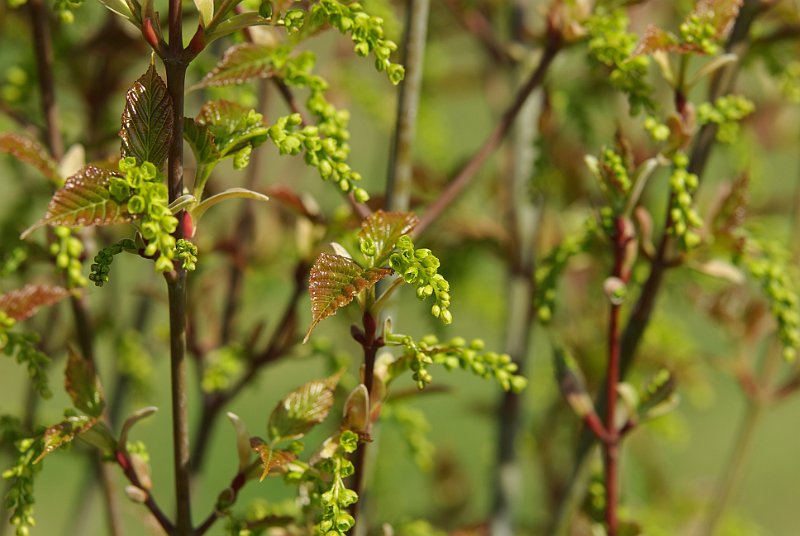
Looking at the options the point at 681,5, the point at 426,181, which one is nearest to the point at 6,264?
the point at 426,181

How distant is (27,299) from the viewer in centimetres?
76

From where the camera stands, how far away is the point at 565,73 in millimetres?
1492

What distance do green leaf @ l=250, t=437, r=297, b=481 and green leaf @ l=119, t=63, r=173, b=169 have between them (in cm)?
22

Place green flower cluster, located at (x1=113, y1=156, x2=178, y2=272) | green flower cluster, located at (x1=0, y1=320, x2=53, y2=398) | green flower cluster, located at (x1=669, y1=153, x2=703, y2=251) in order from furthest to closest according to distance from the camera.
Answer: green flower cluster, located at (x1=669, y1=153, x2=703, y2=251) → green flower cluster, located at (x1=0, y1=320, x2=53, y2=398) → green flower cluster, located at (x1=113, y1=156, x2=178, y2=272)

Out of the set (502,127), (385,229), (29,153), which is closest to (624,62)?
(502,127)

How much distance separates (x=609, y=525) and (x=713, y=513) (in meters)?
0.44

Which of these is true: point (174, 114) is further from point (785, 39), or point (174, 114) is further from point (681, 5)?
point (681, 5)

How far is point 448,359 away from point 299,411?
0.43ft

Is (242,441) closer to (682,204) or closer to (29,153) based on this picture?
(29,153)

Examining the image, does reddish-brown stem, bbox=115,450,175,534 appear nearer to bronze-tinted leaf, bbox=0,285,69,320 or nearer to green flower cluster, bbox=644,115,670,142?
bronze-tinted leaf, bbox=0,285,69,320

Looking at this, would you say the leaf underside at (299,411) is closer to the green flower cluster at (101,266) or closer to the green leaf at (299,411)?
the green leaf at (299,411)

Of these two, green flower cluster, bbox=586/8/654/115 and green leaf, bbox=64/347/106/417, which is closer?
green leaf, bbox=64/347/106/417

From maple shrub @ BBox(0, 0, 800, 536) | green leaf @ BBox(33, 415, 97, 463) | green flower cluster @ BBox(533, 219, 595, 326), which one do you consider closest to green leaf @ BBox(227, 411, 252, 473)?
maple shrub @ BBox(0, 0, 800, 536)

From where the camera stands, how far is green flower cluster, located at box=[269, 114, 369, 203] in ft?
2.24
